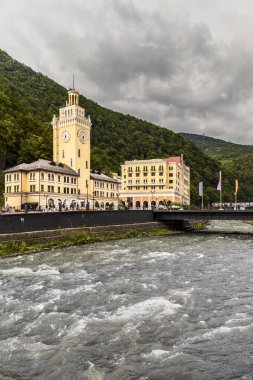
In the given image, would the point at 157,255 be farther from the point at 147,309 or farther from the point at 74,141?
the point at 74,141

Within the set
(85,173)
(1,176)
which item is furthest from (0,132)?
(85,173)

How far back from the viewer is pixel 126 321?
17.0 metres

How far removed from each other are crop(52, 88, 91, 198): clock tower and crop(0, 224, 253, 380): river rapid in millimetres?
52794

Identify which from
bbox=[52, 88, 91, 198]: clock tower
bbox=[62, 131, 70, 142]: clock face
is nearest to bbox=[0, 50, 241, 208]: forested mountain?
bbox=[52, 88, 91, 198]: clock tower

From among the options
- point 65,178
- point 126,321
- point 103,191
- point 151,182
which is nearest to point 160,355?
point 126,321

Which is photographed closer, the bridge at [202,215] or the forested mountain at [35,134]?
the bridge at [202,215]

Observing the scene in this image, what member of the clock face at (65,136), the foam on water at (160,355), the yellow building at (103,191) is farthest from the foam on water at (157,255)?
the clock face at (65,136)

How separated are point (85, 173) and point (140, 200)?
4553 centimetres

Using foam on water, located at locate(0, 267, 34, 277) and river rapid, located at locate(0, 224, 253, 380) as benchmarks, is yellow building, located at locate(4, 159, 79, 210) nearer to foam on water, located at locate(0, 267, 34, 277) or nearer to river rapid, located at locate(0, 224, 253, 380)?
river rapid, located at locate(0, 224, 253, 380)

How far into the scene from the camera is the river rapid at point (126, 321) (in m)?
12.6

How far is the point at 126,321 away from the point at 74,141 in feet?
229

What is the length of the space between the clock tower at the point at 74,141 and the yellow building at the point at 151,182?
1529 inches

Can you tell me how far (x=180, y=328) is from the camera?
16094mm

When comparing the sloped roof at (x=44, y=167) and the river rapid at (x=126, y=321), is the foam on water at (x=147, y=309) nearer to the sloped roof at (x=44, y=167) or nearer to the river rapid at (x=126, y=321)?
the river rapid at (x=126, y=321)
